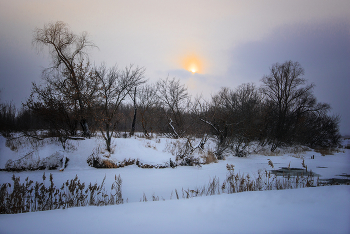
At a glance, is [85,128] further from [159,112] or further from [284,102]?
[284,102]

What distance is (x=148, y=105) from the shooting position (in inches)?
917

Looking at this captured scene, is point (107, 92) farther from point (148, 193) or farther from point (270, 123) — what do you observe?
point (270, 123)

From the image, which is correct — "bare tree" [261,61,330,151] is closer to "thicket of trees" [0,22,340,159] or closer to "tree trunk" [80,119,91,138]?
"thicket of trees" [0,22,340,159]

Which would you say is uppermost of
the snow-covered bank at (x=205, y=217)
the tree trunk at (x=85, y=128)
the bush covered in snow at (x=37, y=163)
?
the tree trunk at (x=85, y=128)

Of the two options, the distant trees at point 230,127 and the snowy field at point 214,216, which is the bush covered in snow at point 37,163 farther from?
the distant trees at point 230,127

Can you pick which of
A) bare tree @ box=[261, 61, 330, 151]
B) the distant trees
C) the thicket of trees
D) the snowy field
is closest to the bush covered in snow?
the thicket of trees

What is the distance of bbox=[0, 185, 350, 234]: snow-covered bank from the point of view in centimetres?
321

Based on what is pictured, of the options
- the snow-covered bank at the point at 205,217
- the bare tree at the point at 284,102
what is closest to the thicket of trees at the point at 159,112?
the bare tree at the point at 284,102

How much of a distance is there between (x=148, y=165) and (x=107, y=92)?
5088 millimetres

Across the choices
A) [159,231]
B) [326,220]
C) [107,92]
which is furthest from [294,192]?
[107,92]

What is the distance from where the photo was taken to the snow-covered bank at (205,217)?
3.21 meters

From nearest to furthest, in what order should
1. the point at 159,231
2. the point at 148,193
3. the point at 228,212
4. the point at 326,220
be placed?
the point at 159,231 → the point at 326,220 → the point at 228,212 → the point at 148,193

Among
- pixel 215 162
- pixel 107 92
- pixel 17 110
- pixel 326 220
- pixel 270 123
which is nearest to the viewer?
pixel 326 220

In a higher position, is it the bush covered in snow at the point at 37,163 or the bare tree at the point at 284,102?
the bare tree at the point at 284,102
